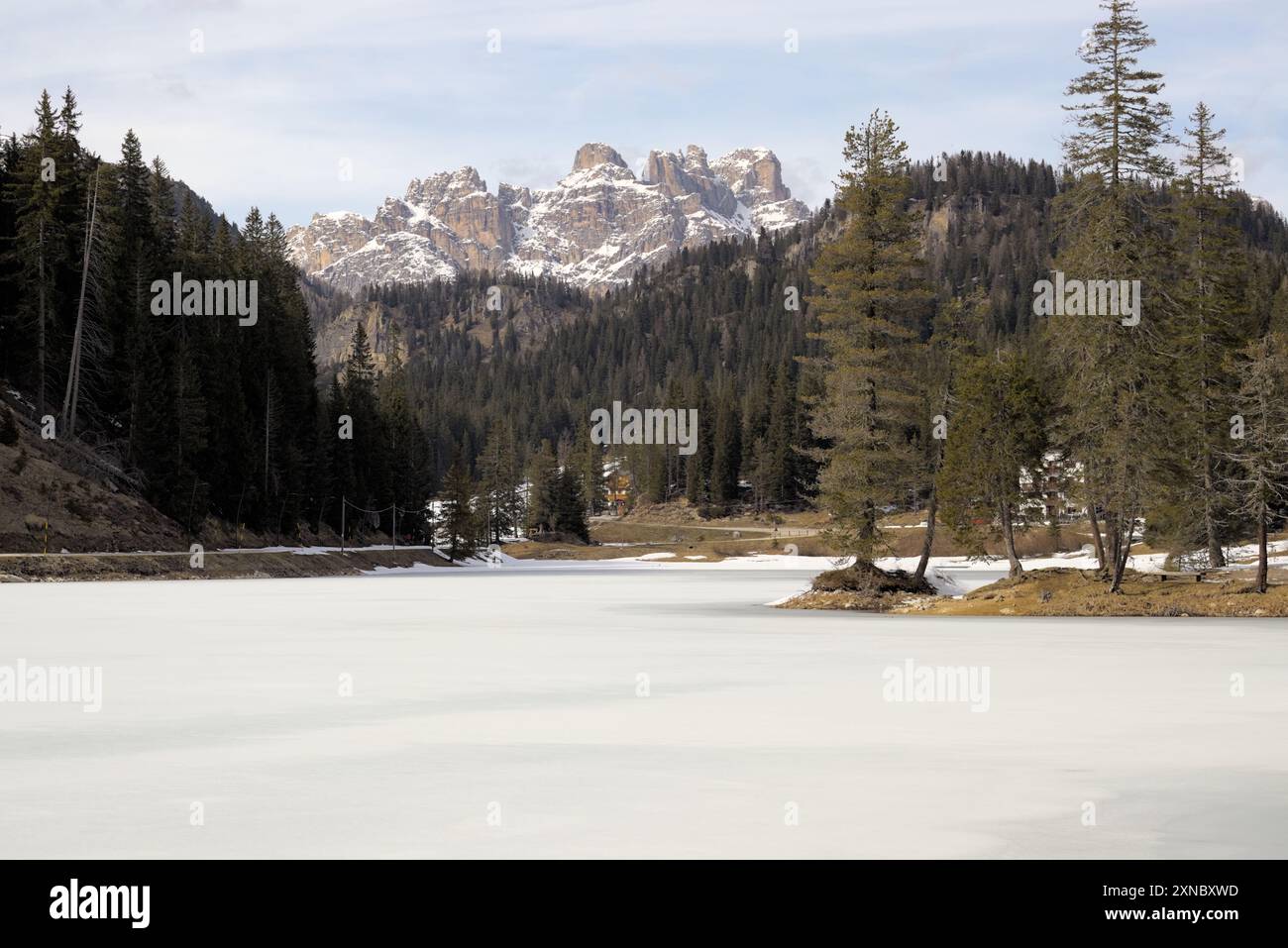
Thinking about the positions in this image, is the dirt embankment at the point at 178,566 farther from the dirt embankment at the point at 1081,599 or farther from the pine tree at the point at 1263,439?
the pine tree at the point at 1263,439

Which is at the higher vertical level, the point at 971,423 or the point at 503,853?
the point at 971,423

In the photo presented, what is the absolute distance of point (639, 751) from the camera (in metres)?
13.9

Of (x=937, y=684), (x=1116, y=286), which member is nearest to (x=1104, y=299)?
(x=1116, y=286)

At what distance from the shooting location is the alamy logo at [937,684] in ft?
61.0

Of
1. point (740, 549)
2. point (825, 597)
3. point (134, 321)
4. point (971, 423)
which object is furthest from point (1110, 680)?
point (740, 549)

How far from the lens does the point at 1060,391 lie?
53.2 metres

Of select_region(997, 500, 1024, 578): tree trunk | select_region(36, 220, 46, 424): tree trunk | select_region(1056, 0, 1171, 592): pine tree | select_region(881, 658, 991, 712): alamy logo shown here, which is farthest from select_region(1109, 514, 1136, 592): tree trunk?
select_region(36, 220, 46, 424): tree trunk

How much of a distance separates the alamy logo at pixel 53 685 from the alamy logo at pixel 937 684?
11.7 meters
